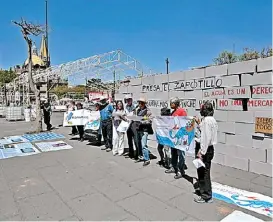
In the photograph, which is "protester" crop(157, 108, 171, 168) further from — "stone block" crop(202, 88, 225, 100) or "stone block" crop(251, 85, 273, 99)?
"stone block" crop(251, 85, 273, 99)

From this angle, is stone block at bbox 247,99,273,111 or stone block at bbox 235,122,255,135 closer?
stone block at bbox 247,99,273,111

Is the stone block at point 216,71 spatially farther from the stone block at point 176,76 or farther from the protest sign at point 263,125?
the protest sign at point 263,125

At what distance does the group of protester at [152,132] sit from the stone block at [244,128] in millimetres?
1074

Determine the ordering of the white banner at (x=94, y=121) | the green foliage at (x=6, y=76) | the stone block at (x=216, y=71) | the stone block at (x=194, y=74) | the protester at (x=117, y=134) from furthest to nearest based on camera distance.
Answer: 1. the green foliage at (x=6, y=76)
2. the white banner at (x=94, y=121)
3. the protester at (x=117, y=134)
4. the stone block at (x=194, y=74)
5. the stone block at (x=216, y=71)

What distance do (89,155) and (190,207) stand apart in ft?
12.9

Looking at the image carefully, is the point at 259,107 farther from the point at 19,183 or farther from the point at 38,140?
the point at 38,140

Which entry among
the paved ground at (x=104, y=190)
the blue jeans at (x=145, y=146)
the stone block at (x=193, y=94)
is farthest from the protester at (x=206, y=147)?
the stone block at (x=193, y=94)

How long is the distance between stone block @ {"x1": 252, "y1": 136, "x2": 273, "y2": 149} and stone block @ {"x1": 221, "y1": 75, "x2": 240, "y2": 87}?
1207 mm

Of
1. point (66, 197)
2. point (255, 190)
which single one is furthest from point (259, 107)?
point (66, 197)

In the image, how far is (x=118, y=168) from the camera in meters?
5.67

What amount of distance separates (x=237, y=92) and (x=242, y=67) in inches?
21.0

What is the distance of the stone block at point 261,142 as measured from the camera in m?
4.78

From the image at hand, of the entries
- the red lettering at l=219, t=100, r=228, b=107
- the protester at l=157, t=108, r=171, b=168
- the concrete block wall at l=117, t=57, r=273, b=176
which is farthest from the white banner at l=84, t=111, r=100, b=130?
the red lettering at l=219, t=100, r=228, b=107

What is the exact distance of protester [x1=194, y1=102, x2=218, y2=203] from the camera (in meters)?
3.61
